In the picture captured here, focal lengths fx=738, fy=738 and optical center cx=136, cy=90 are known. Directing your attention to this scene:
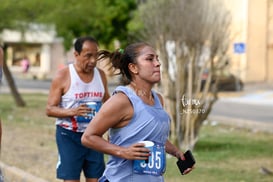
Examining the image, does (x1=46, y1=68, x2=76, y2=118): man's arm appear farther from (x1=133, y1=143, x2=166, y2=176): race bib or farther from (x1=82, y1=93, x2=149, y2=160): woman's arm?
(x1=133, y1=143, x2=166, y2=176): race bib

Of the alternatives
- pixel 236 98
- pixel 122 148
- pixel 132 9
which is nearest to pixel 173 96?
pixel 122 148

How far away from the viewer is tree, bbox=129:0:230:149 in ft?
38.1

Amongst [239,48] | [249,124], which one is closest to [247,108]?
[239,48]

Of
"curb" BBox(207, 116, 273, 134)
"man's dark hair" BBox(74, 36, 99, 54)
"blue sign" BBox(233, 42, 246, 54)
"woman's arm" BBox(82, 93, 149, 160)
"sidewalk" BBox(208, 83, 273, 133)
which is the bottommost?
"sidewalk" BBox(208, 83, 273, 133)

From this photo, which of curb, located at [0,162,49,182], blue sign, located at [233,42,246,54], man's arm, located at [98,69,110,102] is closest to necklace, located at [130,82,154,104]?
man's arm, located at [98,69,110,102]

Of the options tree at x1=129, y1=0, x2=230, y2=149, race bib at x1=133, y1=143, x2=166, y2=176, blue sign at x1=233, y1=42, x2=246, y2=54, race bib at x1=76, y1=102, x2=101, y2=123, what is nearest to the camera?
race bib at x1=133, y1=143, x2=166, y2=176

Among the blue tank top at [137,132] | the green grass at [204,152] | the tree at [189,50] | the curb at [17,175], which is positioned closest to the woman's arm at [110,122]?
the blue tank top at [137,132]

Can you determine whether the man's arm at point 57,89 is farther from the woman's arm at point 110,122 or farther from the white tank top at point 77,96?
the woman's arm at point 110,122

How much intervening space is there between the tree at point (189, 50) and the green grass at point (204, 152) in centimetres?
56

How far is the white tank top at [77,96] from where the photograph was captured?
6.60 metres

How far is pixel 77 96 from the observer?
6.64 metres

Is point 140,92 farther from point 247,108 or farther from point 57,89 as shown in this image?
point 247,108

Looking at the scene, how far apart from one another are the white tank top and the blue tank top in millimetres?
2046

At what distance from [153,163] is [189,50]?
7.36 metres
